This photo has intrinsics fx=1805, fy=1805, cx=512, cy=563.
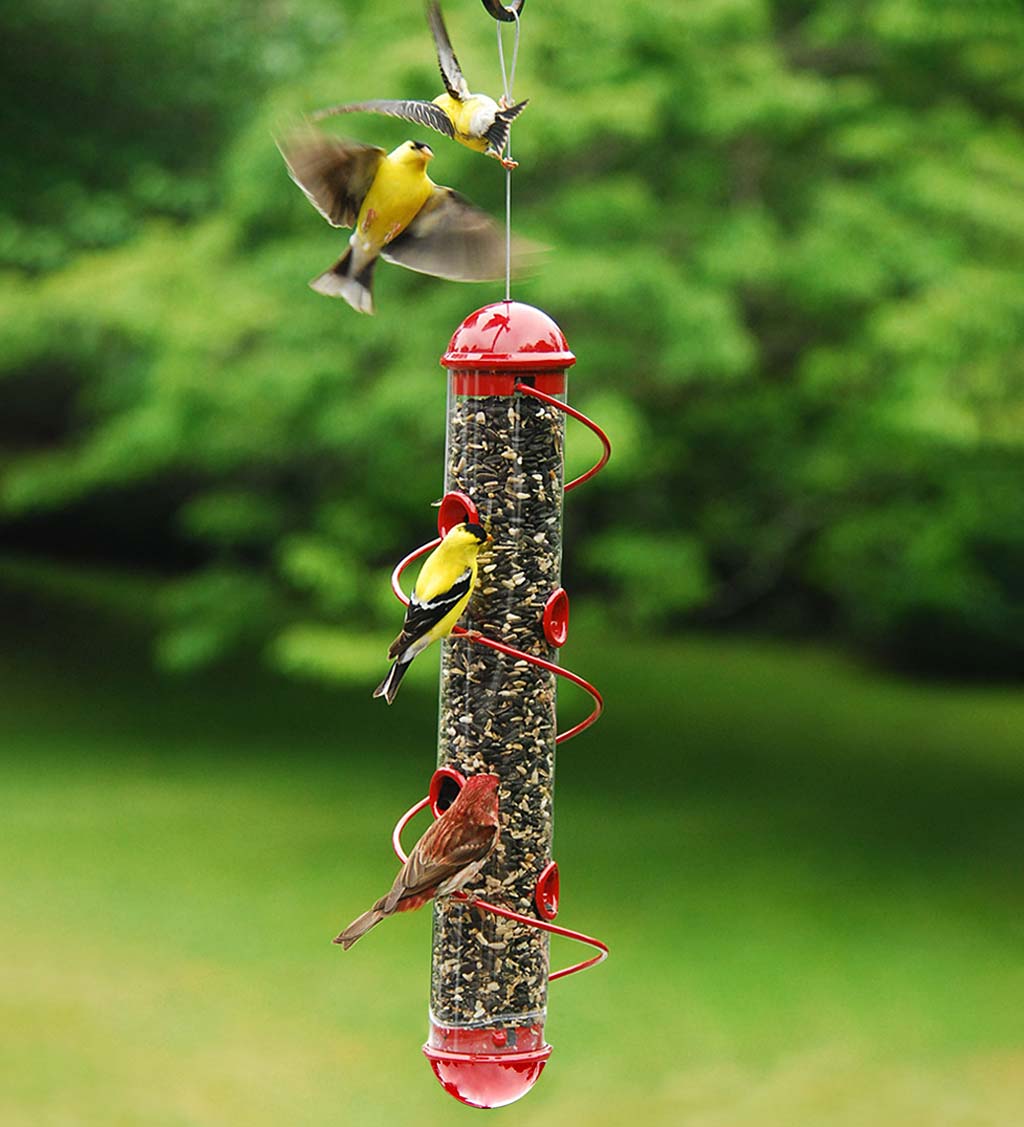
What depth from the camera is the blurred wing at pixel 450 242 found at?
356cm

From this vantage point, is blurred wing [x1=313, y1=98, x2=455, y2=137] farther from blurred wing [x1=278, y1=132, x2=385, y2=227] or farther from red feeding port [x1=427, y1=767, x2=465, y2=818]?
red feeding port [x1=427, y1=767, x2=465, y2=818]

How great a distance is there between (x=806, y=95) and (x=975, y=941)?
16.1ft

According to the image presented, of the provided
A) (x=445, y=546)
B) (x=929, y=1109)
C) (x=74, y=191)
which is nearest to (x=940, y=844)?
(x=929, y=1109)

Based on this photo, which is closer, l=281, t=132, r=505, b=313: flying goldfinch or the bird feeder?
l=281, t=132, r=505, b=313: flying goldfinch

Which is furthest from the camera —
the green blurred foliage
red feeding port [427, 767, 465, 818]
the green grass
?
the green blurred foliage

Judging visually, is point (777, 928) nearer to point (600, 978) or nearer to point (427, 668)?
point (600, 978)

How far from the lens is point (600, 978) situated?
1020 centimetres

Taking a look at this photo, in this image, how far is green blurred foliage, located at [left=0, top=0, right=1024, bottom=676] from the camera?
9.56 m

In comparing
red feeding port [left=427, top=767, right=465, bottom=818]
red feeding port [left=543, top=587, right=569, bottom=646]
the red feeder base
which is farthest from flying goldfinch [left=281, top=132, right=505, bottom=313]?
the red feeder base

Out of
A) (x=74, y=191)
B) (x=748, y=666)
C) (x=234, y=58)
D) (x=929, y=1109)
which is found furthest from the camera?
(x=748, y=666)

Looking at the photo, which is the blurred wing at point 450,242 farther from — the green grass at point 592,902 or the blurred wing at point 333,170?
the green grass at point 592,902

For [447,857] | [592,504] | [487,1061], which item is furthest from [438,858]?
[592,504]

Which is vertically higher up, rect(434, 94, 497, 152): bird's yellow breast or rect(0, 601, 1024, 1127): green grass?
rect(0, 601, 1024, 1127): green grass

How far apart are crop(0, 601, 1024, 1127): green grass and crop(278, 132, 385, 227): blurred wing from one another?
596cm
